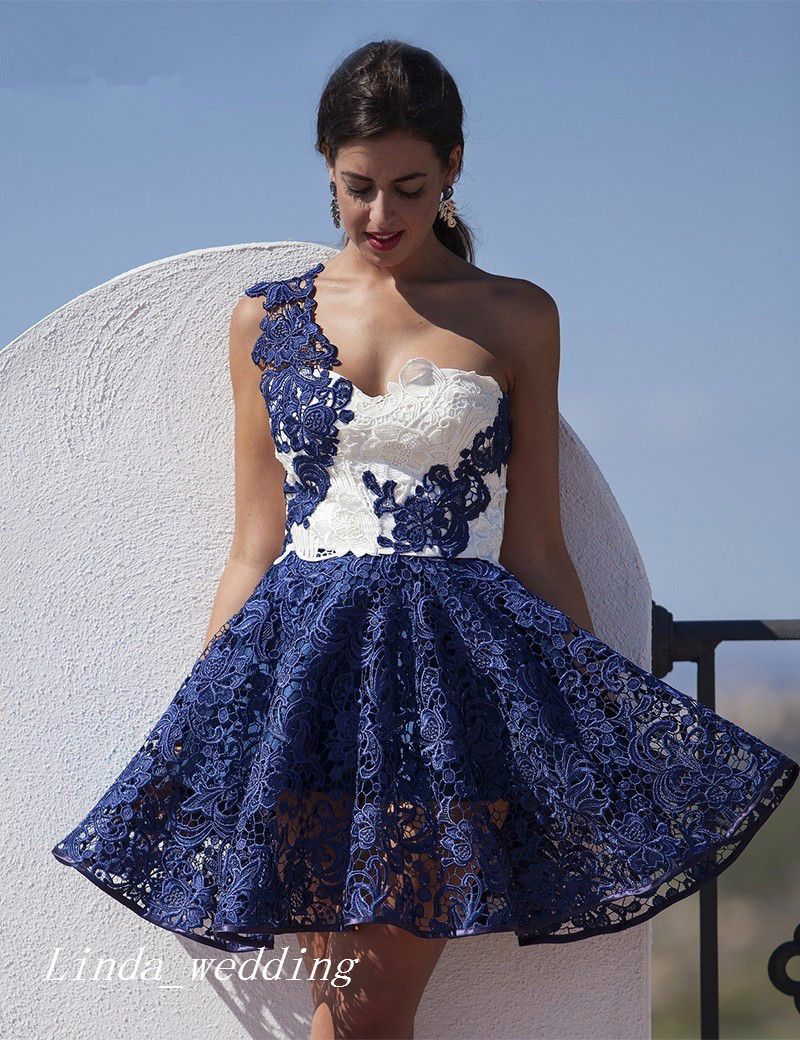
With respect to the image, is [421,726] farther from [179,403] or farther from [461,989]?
[179,403]

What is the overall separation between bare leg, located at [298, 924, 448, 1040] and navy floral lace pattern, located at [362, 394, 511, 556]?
62 cm

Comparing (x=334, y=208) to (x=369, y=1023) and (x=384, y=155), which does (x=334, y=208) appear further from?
(x=369, y=1023)

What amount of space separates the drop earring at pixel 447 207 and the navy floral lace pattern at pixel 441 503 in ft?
1.26

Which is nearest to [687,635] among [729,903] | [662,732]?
[662,732]

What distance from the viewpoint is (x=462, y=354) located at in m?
2.26

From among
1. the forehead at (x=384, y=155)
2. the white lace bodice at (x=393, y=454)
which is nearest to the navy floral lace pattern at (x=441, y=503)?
the white lace bodice at (x=393, y=454)

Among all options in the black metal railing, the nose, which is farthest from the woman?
the black metal railing

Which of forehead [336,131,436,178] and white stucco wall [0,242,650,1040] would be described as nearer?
forehead [336,131,436,178]

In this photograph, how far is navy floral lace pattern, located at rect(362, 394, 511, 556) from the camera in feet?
7.27

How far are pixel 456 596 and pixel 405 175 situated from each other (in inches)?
27.4

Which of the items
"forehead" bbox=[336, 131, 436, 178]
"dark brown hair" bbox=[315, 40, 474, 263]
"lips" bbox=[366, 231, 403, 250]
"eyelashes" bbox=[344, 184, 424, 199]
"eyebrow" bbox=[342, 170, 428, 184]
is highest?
"dark brown hair" bbox=[315, 40, 474, 263]

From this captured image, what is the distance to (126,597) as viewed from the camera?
2549 mm

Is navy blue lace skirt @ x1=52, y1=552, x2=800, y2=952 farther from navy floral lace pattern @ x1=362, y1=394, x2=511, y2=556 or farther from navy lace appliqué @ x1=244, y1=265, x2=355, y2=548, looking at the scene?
navy lace appliqué @ x1=244, y1=265, x2=355, y2=548

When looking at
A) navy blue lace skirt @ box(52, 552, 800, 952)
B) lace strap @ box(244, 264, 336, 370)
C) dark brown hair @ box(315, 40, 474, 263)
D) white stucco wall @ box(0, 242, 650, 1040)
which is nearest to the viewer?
navy blue lace skirt @ box(52, 552, 800, 952)
